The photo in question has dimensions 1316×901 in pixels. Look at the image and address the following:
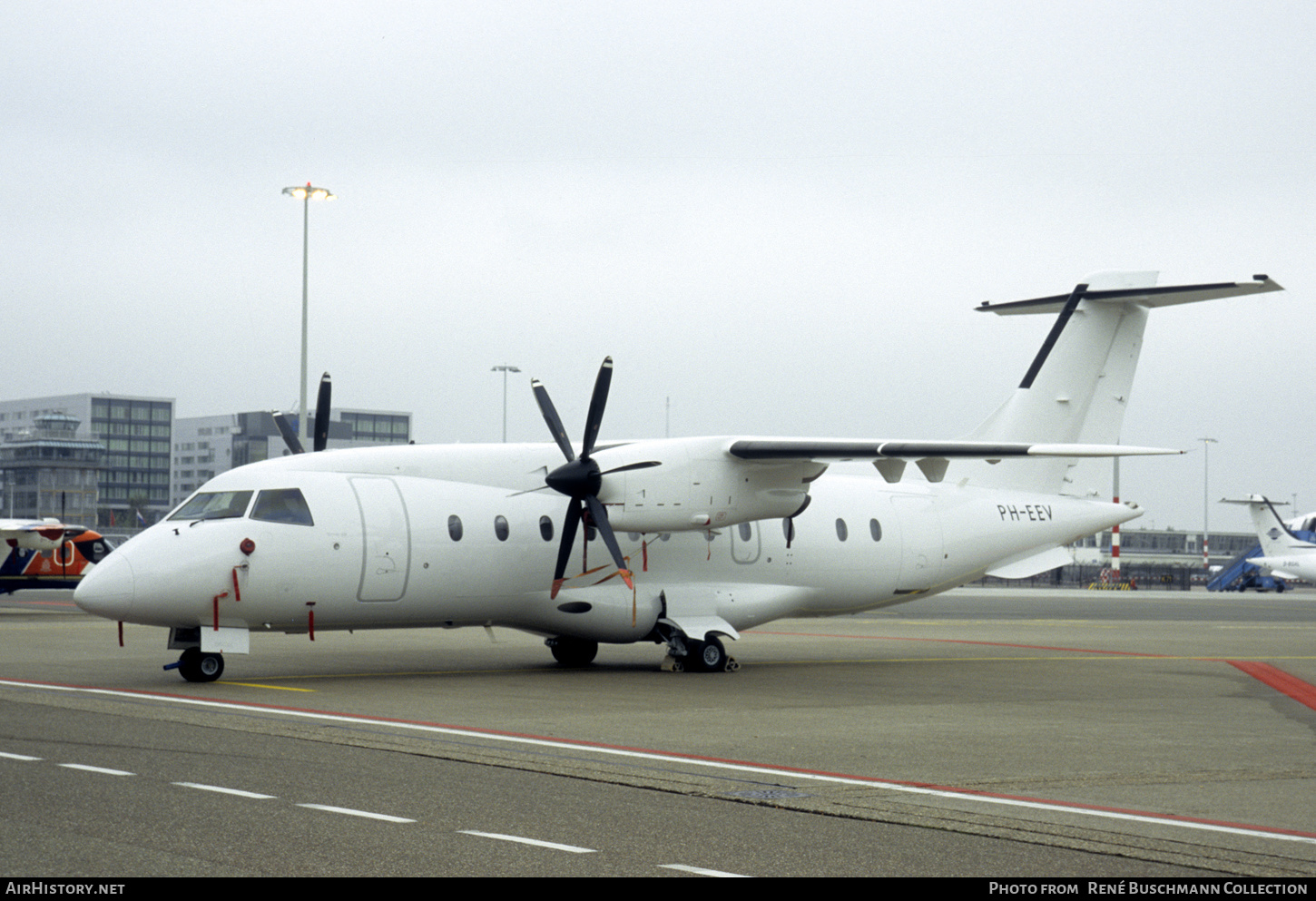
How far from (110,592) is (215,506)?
2.06m

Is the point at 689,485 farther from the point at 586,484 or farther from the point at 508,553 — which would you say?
the point at 508,553

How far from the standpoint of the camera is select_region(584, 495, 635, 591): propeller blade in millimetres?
20047

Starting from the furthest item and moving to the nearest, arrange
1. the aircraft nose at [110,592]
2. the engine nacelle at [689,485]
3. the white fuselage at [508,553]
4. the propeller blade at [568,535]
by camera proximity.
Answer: the engine nacelle at [689,485] < the propeller blade at [568,535] < the white fuselage at [508,553] < the aircraft nose at [110,592]

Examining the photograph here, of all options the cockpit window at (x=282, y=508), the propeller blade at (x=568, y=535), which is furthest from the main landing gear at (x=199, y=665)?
the propeller blade at (x=568, y=535)

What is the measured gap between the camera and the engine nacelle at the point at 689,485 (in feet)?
67.5

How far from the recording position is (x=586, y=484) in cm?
2025

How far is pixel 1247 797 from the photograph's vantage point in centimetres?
1047

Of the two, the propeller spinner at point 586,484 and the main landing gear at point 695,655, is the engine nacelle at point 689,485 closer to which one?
the propeller spinner at point 586,484

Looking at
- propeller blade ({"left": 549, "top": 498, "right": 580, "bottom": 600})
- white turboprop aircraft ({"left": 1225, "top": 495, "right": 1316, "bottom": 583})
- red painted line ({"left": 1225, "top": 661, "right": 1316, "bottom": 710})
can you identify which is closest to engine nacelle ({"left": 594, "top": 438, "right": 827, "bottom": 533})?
propeller blade ({"left": 549, "top": 498, "right": 580, "bottom": 600})

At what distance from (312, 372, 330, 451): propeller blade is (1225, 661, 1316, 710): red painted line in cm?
1569

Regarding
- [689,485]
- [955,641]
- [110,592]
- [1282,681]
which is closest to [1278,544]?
[955,641]

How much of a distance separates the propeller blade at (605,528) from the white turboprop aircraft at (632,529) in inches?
1.6

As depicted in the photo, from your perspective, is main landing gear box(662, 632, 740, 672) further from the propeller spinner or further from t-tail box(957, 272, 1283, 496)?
t-tail box(957, 272, 1283, 496)
